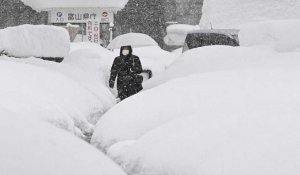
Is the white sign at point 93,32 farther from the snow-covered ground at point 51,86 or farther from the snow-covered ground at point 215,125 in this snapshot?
the snow-covered ground at point 215,125

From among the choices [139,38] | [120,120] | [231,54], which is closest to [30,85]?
[120,120]

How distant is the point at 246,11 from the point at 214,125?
1029 centimetres

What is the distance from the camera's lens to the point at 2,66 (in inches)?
238

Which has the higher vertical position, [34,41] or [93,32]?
[34,41]

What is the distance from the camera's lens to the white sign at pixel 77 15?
20.9 meters

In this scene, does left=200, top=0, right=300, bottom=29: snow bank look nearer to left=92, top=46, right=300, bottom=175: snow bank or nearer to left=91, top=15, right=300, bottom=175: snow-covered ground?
left=91, top=15, right=300, bottom=175: snow-covered ground

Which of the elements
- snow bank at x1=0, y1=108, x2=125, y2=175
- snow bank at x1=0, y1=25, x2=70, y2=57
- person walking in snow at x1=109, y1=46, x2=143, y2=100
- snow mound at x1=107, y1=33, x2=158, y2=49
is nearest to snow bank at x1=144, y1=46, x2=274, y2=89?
person walking in snow at x1=109, y1=46, x2=143, y2=100

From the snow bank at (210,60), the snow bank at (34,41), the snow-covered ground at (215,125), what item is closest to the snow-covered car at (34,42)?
the snow bank at (34,41)

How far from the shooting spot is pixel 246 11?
13703mm

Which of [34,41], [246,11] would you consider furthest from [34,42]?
[246,11]

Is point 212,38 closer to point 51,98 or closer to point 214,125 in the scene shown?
point 51,98

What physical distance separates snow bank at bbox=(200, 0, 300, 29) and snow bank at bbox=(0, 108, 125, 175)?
36.4 feet

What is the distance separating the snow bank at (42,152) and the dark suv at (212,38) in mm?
8547

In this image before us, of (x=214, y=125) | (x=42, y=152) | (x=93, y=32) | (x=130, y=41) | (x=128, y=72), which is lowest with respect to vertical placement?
(x=93, y=32)
